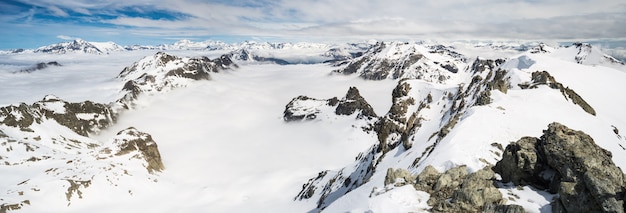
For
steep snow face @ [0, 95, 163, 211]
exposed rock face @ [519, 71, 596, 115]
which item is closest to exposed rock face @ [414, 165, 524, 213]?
exposed rock face @ [519, 71, 596, 115]

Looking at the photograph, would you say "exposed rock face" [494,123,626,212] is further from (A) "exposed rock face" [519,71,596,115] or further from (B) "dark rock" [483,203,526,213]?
(A) "exposed rock face" [519,71,596,115]

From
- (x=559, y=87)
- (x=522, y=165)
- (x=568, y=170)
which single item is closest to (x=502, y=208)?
(x=568, y=170)

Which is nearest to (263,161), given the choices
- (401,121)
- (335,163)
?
(335,163)

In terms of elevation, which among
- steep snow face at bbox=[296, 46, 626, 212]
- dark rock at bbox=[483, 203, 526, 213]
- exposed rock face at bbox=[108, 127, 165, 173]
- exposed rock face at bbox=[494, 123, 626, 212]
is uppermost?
exposed rock face at bbox=[494, 123, 626, 212]

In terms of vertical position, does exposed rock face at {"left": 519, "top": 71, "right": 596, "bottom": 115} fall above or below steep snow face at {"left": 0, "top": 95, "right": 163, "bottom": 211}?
above

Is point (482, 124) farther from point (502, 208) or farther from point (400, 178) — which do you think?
point (502, 208)

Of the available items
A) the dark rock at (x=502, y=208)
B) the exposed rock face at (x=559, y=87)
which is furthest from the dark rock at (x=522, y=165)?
the exposed rock face at (x=559, y=87)
